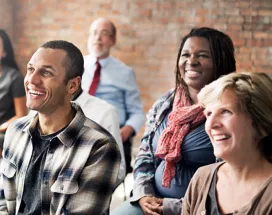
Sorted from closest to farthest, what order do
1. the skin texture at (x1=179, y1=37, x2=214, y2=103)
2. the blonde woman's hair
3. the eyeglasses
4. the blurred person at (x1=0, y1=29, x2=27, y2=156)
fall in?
the blonde woman's hair, the skin texture at (x1=179, y1=37, x2=214, y2=103), the blurred person at (x1=0, y1=29, x2=27, y2=156), the eyeglasses

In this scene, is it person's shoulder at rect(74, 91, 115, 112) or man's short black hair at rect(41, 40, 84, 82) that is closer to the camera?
man's short black hair at rect(41, 40, 84, 82)

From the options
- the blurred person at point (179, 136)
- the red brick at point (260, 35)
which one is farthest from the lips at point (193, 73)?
the red brick at point (260, 35)

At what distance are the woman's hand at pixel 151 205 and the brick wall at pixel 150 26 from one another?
2319mm

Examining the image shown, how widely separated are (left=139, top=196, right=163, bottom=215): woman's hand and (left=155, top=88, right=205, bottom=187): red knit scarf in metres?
0.08

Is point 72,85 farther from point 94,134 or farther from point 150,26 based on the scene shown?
point 150,26

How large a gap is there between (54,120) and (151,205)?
Result: 59 cm

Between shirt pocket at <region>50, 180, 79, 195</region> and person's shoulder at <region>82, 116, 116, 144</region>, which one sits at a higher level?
person's shoulder at <region>82, 116, 116, 144</region>

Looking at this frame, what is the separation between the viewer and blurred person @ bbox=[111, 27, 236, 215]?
85.7 inches

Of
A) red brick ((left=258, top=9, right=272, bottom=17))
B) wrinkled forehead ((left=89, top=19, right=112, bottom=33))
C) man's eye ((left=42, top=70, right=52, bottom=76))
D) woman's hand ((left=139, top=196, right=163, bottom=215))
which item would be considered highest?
red brick ((left=258, top=9, right=272, bottom=17))

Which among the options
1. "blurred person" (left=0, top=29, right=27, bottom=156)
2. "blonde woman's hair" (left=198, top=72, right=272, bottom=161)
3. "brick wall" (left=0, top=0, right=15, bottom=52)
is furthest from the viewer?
"brick wall" (left=0, top=0, right=15, bottom=52)

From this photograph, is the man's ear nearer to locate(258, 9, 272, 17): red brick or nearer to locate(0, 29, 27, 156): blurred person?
locate(0, 29, 27, 156): blurred person

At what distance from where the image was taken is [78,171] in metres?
1.80

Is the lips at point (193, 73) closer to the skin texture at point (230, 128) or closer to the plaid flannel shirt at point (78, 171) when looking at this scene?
the plaid flannel shirt at point (78, 171)

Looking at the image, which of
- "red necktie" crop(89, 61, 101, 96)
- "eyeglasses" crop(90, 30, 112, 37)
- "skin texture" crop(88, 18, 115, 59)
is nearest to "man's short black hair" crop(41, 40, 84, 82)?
"red necktie" crop(89, 61, 101, 96)
